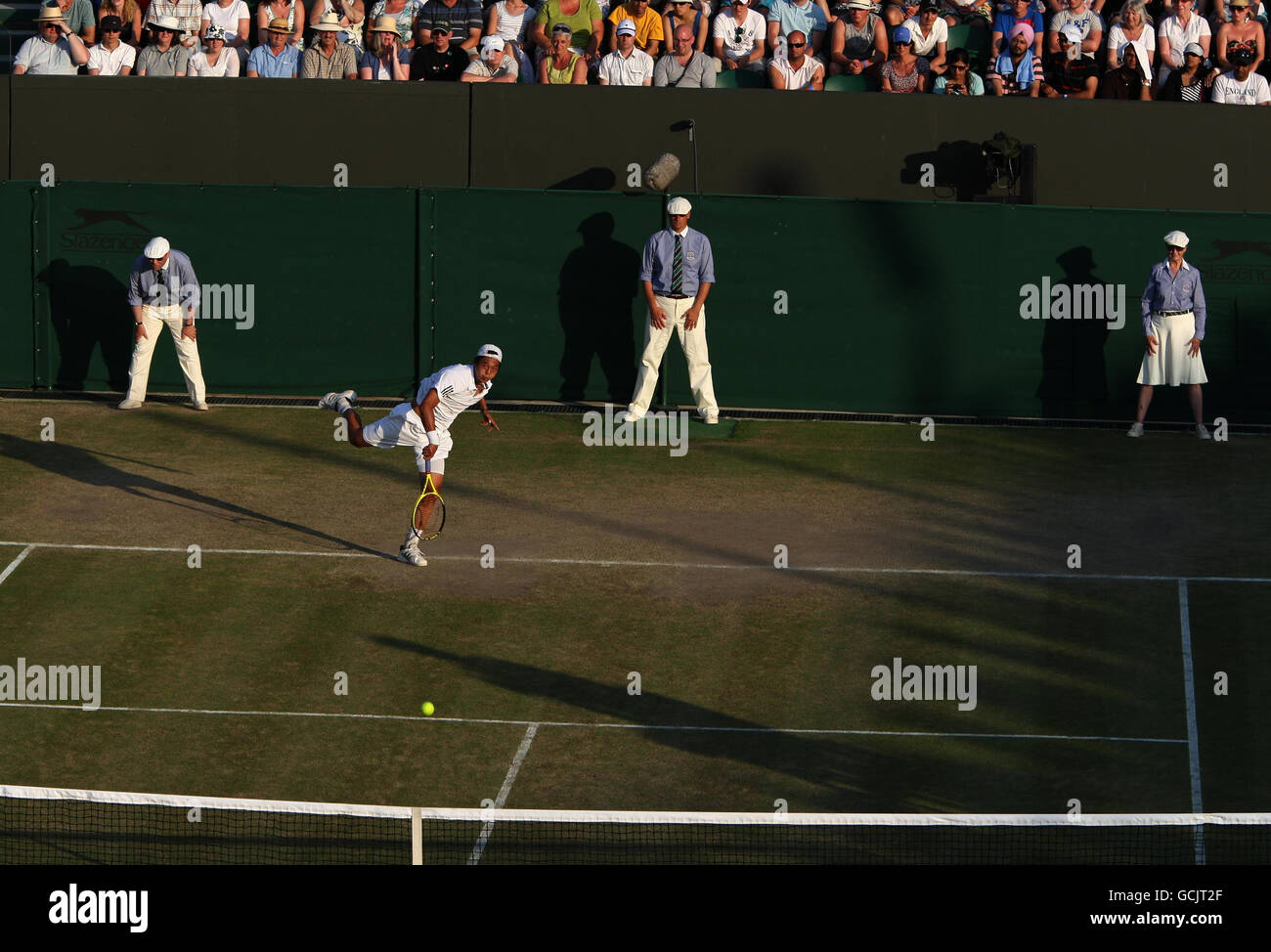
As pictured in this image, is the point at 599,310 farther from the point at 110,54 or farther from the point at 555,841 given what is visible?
the point at 555,841

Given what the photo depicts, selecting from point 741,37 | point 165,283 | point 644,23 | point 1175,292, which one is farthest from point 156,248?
point 1175,292

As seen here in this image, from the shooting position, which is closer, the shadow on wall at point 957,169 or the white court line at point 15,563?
the white court line at point 15,563

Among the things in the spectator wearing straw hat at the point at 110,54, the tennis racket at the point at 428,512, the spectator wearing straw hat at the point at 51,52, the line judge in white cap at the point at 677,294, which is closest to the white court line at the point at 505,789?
the tennis racket at the point at 428,512

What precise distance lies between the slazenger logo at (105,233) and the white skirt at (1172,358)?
1271cm

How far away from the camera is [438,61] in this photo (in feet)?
90.1

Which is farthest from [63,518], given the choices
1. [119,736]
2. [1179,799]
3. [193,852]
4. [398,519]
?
[1179,799]

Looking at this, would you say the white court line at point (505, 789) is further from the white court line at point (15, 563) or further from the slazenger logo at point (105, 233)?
the slazenger logo at point (105, 233)

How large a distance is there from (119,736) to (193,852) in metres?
2.40

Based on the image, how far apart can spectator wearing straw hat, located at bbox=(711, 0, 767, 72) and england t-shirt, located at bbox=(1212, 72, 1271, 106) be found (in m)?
6.29

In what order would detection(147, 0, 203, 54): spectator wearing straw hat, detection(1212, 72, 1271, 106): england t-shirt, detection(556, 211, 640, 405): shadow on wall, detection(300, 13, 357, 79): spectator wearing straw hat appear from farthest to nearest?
1. detection(147, 0, 203, 54): spectator wearing straw hat
2. detection(300, 13, 357, 79): spectator wearing straw hat
3. detection(1212, 72, 1271, 106): england t-shirt
4. detection(556, 211, 640, 405): shadow on wall

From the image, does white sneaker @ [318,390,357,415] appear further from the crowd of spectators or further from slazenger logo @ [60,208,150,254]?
the crowd of spectators

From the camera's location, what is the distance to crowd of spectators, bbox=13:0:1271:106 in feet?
88.3

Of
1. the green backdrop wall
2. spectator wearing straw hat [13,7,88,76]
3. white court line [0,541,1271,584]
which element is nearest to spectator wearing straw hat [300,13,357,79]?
the green backdrop wall

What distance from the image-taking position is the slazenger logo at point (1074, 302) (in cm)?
2450
